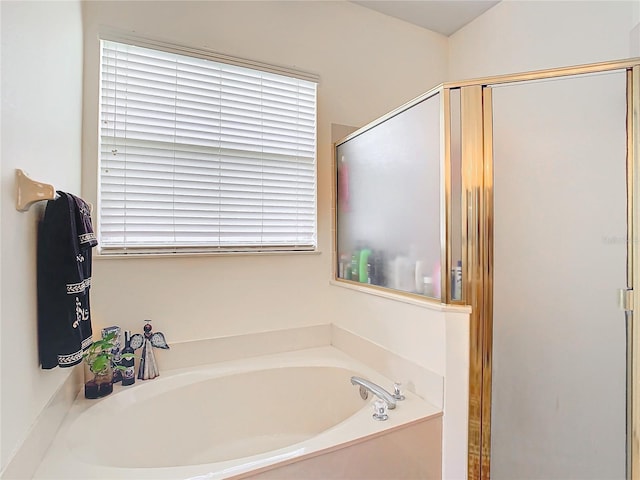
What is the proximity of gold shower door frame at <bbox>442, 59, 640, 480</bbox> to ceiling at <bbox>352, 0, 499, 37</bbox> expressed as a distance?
122 cm

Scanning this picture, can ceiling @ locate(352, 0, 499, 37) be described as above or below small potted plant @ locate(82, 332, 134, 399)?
above

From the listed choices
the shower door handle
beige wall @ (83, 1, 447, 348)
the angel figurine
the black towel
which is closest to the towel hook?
the black towel

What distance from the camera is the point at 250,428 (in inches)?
70.2

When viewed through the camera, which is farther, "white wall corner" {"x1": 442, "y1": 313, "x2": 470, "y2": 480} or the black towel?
"white wall corner" {"x1": 442, "y1": 313, "x2": 470, "y2": 480}

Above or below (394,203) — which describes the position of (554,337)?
below

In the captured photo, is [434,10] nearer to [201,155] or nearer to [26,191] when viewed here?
[201,155]

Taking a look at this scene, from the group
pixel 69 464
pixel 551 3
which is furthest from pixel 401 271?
pixel 551 3

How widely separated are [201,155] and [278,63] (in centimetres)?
73

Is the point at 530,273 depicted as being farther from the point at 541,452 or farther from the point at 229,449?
the point at 229,449

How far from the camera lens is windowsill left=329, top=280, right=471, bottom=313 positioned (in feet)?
4.44

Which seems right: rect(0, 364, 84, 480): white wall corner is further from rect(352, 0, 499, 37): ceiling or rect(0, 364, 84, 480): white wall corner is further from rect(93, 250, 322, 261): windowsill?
rect(352, 0, 499, 37): ceiling

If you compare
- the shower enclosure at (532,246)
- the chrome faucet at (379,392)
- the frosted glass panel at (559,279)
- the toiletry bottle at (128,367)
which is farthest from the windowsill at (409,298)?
the toiletry bottle at (128,367)

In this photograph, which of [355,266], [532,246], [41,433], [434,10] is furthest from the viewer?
[434,10]

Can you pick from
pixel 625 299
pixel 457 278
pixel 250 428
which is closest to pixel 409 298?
pixel 457 278
